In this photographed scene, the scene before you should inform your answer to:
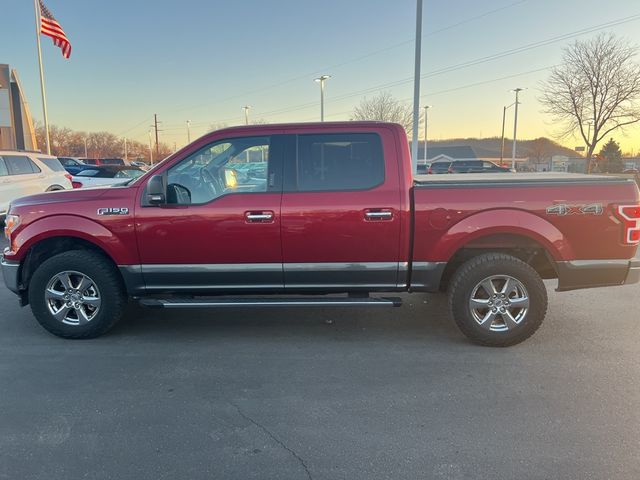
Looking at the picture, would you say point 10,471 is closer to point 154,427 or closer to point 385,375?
point 154,427

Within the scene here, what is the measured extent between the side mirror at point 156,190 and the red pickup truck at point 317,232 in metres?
0.01

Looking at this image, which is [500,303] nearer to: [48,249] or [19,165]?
[48,249]

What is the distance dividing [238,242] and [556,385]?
293cm

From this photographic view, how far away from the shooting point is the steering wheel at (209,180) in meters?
4.36

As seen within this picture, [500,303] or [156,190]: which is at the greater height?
[156,190]

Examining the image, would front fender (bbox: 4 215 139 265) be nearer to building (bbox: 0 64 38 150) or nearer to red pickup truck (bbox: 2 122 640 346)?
red pickup truck (bbox: 2 122 640 346)

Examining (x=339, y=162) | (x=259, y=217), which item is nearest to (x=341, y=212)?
(x=339, y=162)

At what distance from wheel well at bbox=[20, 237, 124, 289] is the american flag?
21406 millimetres

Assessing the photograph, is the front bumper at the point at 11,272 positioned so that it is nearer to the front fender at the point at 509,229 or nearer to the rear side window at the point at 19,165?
the front fender at the point at 509,229

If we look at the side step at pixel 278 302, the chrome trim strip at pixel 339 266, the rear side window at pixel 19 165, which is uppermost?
the rear side window at pixel 19 165

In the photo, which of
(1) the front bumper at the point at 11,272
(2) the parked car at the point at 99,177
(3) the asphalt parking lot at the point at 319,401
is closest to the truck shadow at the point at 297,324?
(3) the asphalt parking lot at the point at 319,401

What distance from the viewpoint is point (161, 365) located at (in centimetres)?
395

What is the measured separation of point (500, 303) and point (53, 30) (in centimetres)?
2515

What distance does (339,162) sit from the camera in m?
4.32
